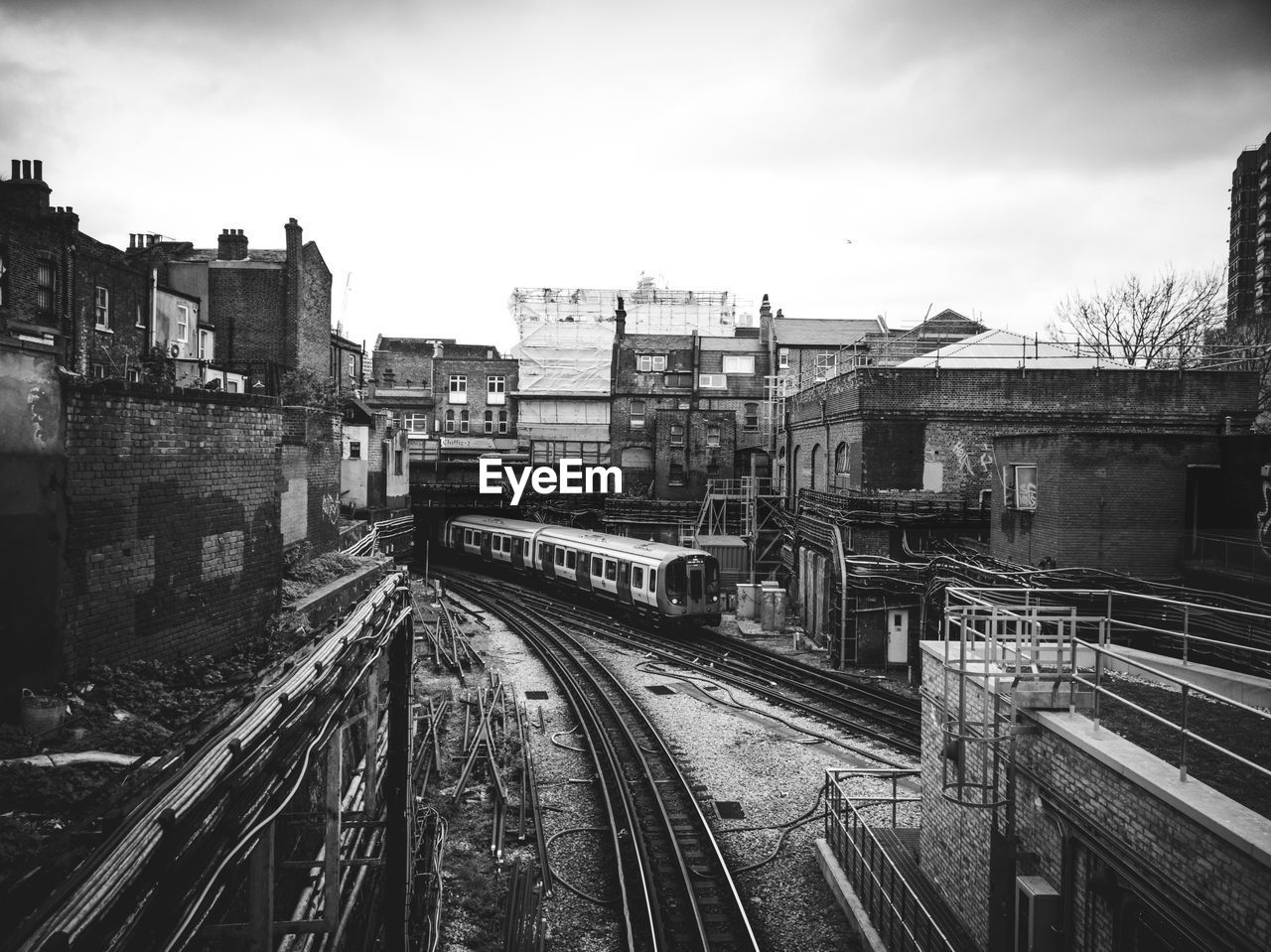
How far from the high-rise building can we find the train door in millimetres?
55162

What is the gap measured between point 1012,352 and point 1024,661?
18.0m

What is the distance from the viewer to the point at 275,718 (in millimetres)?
4914

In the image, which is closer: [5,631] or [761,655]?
[5,631]

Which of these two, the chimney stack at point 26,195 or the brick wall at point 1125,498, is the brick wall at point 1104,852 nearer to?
the brick wall at point 1125,498

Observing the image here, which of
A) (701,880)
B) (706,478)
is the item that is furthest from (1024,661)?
(706,478)

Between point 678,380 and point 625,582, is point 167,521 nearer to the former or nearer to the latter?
point 625,582

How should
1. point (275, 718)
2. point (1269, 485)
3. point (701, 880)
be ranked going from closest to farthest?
point (275, 718) → point (701, 880) → point (1269, 485)

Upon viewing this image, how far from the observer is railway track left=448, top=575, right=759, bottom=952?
9.33 m

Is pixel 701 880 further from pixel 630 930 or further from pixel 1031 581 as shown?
pixel 1031 581

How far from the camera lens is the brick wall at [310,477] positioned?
1490cm

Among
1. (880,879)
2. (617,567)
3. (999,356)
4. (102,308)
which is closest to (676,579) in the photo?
(617,567)

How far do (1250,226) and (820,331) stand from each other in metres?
38.9

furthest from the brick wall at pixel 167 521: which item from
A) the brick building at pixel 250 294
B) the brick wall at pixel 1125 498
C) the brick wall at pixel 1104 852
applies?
the brick building at pixel 250 294

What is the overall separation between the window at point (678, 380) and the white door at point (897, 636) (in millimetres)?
26413
